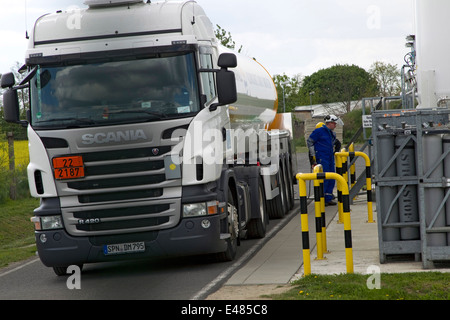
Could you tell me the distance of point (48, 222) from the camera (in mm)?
10414

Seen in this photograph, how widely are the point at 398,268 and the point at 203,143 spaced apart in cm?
291

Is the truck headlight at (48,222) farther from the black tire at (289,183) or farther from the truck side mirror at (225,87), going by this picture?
the black tire at (289,183)

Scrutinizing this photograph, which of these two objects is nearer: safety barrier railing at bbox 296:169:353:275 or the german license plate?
safety barrier railing at bbox 296:169:353:275

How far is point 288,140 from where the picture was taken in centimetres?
2019

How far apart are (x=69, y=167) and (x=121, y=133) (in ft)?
2.63

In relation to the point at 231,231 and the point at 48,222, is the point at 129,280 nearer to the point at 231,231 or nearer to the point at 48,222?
the point at 48,222

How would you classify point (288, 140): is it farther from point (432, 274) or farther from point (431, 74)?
point (432, 274)

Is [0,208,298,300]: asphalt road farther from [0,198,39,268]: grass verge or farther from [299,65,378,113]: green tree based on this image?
[299,65,378,113]: green tree

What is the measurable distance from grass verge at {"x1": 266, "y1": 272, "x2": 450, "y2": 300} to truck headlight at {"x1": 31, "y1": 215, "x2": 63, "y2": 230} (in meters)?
3.34

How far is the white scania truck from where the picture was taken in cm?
1012

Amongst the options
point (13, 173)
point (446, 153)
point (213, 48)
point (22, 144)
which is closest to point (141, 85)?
point (213, 48)

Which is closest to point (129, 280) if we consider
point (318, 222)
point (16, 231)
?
point (318, 222)

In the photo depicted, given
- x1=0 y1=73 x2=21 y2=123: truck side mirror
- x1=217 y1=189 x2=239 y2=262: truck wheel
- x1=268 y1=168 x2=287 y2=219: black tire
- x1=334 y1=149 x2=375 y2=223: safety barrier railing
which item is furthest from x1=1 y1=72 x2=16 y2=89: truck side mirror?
x1=268 y1=168 x2=287 y2=219: black tire

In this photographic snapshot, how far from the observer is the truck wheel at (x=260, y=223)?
13859 mm
